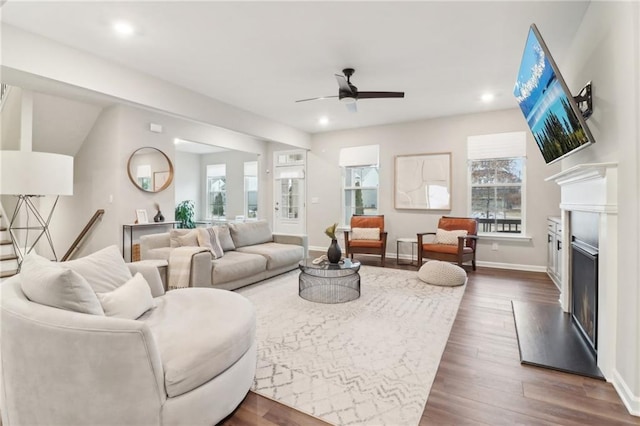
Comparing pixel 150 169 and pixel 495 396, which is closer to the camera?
pixel 495 396

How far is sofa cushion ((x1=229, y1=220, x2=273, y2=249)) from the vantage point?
4719 mm

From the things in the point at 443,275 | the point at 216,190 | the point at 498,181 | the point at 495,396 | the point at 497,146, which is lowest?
the point at 495,396

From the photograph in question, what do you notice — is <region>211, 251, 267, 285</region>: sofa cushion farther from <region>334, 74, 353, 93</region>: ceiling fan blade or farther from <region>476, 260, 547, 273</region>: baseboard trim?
<region>476, 260, 547, 273</region>: baseboard trim

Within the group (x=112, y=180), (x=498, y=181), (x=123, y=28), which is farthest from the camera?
(x=498, y=181)

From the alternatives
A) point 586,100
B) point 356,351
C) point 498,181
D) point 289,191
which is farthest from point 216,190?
point 586,100

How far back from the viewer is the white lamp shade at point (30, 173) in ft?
7.57

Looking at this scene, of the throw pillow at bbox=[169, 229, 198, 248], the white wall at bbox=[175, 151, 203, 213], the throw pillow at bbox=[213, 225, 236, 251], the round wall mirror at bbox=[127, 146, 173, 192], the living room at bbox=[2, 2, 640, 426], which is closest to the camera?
the living room at bbox=[2, 2, 640, 426]

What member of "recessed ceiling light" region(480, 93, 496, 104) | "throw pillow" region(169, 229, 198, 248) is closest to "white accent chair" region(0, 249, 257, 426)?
"throw pillow" region(169, 229, 198, 248)

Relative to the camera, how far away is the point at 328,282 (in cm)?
381

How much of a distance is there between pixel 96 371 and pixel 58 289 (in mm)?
427

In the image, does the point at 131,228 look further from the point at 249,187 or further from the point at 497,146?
the point at 497,146

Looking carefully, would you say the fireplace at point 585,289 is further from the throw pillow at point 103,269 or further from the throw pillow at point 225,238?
the throw pillow at point 225,238

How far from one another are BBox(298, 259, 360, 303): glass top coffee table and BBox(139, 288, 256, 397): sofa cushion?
4.98 ft

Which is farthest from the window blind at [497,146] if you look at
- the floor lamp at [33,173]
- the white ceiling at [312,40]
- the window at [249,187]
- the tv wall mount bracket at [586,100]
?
the floor lamp at [33,173]
